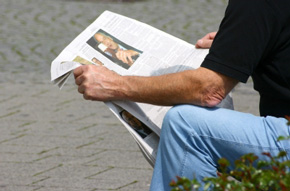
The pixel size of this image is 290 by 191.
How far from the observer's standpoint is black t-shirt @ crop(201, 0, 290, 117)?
249 cm

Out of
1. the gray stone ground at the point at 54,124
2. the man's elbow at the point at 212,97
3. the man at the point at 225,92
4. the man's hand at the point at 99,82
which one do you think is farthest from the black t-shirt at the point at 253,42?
the gray stone ground at the point at 54,124

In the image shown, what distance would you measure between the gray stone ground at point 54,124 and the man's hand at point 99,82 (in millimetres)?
1096

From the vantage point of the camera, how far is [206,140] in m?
2.60

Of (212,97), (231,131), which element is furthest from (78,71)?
(231,131)

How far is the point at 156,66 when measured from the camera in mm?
3080

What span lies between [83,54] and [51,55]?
4755 mm

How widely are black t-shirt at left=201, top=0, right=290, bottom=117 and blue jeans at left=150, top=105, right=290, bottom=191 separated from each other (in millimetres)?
175

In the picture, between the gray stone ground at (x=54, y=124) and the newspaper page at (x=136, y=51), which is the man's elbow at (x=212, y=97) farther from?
the gray stone ground at (x=54, y=124)

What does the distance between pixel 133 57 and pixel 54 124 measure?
228 cm

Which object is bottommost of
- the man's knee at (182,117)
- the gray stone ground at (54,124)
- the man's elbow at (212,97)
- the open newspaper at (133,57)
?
the gray stone ground at (54,124)

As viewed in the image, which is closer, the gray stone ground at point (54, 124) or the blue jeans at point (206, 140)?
the blue jeans at point (206, 140)

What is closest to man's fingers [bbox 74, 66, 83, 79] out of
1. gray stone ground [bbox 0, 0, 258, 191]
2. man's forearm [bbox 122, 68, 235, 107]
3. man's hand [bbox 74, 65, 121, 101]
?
man's hand [bbox 74, 65, 121, 101]

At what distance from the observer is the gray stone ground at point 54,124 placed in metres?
4.02

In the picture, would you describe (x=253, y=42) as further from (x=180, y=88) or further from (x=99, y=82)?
(x=99, y=82)
